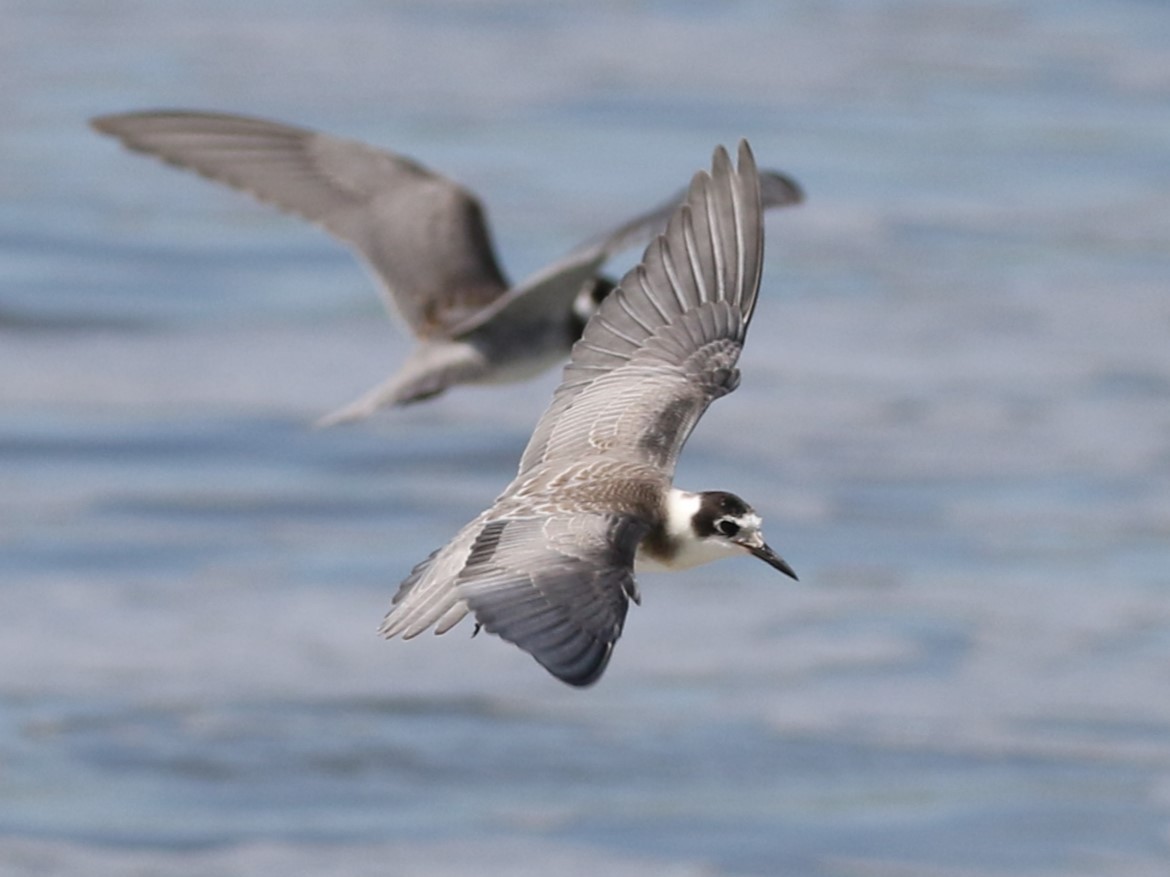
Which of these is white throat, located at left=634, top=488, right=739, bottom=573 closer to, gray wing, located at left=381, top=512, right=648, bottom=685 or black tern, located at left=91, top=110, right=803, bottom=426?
gray wing, located at left=381, top=512, right=648, bottom=685

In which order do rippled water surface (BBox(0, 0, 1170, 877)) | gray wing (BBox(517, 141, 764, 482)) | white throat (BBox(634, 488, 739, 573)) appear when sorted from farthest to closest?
rippled water surface (BBox(0, 0, 1170, 877)) → gray wing (BBox(517, 141, 764, 482)) → white throat (BBox(634, 488, 739, 573))

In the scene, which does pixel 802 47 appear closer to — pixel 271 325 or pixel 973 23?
pixel 973 23

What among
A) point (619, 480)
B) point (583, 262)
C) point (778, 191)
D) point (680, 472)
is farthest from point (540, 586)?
point (680, 472)

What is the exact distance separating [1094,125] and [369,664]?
13730 millimetres

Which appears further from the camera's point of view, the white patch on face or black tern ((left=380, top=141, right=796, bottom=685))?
the white patch on face

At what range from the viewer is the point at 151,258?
25984mm

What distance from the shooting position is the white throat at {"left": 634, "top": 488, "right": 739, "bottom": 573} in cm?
732

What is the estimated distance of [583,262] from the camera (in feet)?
31.2

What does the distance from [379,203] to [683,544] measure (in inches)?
168

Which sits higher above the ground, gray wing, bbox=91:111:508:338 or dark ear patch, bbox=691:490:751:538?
gray wing, bbox=91:111:508:338

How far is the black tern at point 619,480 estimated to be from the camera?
6547 millimetres

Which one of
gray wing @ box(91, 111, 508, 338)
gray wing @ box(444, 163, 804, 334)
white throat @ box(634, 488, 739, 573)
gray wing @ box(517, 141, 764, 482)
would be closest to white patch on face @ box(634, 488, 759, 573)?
white throat @ box(634, 488, 739, 573)

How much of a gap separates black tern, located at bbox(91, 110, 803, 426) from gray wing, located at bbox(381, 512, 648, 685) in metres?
3.15

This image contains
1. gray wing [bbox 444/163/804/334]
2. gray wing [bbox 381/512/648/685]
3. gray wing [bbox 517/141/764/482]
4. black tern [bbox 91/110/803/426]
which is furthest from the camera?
black tern [bbox 91/110/803/426]
